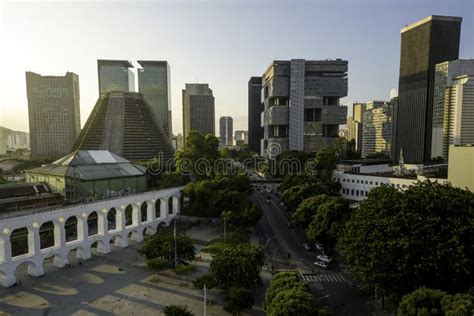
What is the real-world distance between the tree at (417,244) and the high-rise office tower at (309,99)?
83163 millimetres

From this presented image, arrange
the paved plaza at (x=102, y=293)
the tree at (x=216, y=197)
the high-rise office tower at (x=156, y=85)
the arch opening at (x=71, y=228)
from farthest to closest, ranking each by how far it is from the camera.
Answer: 1. the high-rise office tower at (x=156, y=85)
2. the tree at (x=216, y=197)
3. the arch opening at (x=71, y=228)
4. the paved plaza at (x=102, y=293)

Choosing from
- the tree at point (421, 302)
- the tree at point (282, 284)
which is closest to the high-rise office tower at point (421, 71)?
the tree at point (282, 284)

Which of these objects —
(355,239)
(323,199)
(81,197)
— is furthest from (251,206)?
(81,197)

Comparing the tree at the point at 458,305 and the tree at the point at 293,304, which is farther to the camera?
the tree at the point at 293,304

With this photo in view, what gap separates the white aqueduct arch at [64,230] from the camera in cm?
3519

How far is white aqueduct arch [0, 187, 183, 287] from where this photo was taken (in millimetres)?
35188

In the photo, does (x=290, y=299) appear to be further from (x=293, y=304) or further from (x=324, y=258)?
(x=324, y=258)

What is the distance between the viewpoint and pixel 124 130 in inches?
4628

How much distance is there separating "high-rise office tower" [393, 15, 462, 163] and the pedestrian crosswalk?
352ft

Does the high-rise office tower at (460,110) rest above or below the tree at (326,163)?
above

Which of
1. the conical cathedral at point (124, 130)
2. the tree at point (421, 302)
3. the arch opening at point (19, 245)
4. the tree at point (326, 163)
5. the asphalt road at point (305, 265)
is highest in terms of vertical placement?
the conical cathedral at point (124, 130)

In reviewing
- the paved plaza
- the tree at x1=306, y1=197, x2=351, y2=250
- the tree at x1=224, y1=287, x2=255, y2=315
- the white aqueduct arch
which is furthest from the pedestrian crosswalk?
the white aqueduct arch

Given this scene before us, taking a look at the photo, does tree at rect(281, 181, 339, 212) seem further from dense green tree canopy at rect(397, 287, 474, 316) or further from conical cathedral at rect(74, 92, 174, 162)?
conical cathedral at rect(74, 92, 174, 162)

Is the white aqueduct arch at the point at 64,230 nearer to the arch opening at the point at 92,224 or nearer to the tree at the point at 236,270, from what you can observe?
the arch opening at the point at 92,224
